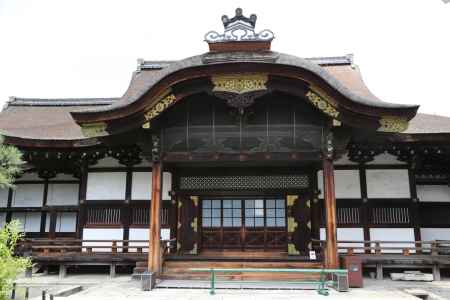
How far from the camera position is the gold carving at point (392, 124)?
8.57 meters

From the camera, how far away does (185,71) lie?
857 cm

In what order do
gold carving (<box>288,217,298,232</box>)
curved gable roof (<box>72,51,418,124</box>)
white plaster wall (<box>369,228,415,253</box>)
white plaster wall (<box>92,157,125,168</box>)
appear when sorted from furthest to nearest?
1. white plaster wall (<box>92,157,125,168</box>)
2. gold carving (<box>288,217,298,232</box>)
3. white plaster wall (<box>369,228,415,253</box>)
4. curved gable roof (<box>72,51,418,124</box>)

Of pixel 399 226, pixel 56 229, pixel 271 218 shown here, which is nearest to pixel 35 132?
pixel 56 229

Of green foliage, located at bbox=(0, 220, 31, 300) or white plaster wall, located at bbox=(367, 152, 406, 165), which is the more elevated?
white plaster wall, located at bbox=(367, 152, 406, 165)

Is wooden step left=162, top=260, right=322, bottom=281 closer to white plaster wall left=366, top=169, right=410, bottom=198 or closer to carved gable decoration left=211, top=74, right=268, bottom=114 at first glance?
white plaster wall left=366, top=169, right=410, bottom=198

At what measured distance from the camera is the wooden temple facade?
870cm

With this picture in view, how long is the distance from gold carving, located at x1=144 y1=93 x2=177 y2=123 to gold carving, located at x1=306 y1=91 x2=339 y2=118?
3179mm

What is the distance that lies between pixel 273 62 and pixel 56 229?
9.47 meters

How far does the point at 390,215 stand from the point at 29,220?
11.9 m

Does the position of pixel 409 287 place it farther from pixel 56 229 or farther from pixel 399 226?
pixel 56 229

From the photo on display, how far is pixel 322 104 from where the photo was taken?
868 cm

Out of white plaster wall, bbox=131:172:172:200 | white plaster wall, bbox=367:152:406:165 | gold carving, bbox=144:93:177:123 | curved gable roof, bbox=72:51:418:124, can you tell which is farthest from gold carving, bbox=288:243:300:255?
gold carving, bbox=144:93:177:123

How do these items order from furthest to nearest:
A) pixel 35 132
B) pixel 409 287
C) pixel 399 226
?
pixel 35 132
pixel 399 226
pixel 409 287

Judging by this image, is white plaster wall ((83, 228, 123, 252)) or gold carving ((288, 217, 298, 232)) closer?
gold carving ((288, 217, 298, 232))
